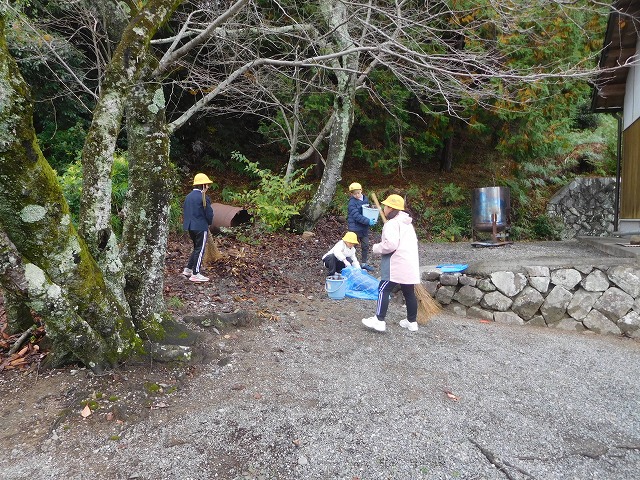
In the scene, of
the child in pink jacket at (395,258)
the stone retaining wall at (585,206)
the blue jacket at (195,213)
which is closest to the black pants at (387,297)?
the child in pink jacket at (395,258)

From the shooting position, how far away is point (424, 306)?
6281 mm

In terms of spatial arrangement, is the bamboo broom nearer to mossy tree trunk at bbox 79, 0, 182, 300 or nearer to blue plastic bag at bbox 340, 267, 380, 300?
blue plastic bag at bbox 340, 267, 380, 300

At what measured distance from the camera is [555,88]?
37.5 feet

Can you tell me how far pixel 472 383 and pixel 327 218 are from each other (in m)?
8.61

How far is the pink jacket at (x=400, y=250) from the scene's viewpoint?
5.30 m

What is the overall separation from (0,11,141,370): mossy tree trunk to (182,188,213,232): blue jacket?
3.33 m

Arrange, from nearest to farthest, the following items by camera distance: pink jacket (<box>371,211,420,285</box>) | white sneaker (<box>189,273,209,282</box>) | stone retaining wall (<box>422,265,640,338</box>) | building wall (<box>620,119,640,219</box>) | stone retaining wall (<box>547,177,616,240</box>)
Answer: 1. pink jacket (<box>371,211,420,285</box>)
2. stone retaining wall (<box>422,265,640,338</box>)
3. white sneaker (<box>189,273,209,282</box>)
4. building wall (<box>620,119,640,219</box>)
5. stone retaining wall (<box>547,177,616,240</box>)

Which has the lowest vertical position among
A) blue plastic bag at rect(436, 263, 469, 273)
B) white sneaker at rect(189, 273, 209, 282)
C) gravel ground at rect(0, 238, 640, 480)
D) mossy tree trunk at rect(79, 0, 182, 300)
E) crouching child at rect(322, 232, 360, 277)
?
gravel ground at rect(0, 238, 640, 480)

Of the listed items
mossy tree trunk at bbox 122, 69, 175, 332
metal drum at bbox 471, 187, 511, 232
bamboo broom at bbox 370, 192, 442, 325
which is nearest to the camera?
mossy tree trunk at bbox 122, 69, 175, 332

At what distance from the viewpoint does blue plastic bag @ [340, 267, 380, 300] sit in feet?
22.6

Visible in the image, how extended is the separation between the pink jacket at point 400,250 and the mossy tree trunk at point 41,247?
3080mm

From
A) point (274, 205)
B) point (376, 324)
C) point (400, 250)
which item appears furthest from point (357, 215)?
point (274, 205)

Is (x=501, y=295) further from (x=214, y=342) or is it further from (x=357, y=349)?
(x=214, y=342)

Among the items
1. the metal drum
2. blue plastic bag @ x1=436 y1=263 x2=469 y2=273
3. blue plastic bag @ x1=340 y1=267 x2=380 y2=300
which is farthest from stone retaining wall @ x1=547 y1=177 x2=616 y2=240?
blue plastic bag @ x1=340 y1=267 x2=380 y2=300
